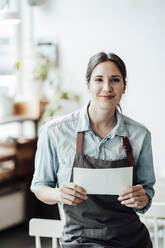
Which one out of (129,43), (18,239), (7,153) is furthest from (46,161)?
(18,239)

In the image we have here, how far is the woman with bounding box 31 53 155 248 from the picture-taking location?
175cm

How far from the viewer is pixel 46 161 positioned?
1833mm

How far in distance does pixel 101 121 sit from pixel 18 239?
237 centimetres

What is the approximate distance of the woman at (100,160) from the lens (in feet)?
5.74

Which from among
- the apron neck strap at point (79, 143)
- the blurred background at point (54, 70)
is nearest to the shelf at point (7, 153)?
the blurred background at point (54, 70)

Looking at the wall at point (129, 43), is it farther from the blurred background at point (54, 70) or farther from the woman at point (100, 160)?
the woman at point (100, 160)

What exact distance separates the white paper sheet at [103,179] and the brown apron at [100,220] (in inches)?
3.6

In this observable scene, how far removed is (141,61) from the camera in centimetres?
357

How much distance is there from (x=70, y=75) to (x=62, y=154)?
2.34 meters

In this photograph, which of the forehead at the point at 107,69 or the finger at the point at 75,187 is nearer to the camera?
the finger at the point at 75,187

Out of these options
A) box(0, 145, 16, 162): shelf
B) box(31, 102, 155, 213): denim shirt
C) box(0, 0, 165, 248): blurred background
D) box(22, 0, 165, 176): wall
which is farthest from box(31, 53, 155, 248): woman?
box(0, 145, 16, 162): shelf

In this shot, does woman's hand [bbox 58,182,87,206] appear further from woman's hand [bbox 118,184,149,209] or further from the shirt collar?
the shirt collar

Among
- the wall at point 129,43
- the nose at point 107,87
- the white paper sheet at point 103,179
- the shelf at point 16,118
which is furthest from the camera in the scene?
the shelf at point 16,118

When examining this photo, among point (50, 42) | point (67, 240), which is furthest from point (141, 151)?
point (50, 42)
